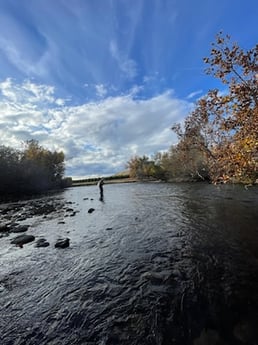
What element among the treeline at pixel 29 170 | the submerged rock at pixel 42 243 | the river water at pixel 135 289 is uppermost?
the treeline at pixel 29 170

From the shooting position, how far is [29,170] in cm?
5756

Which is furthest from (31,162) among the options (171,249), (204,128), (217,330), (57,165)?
(217,330)

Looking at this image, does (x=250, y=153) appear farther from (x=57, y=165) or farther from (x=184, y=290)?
(x=57, y=165)

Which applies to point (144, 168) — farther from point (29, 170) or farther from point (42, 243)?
point (42, 243)

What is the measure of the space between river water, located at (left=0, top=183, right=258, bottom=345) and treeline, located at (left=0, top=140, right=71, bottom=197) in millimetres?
41577

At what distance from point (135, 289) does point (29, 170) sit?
57552mm

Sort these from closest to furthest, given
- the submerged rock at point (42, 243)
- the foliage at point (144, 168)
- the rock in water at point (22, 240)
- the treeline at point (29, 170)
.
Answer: the submerged rock at point (42, 243)
the rock in water at point (22, 240)
the treeline at point (29, 170)
the foliage at point (144, 168)

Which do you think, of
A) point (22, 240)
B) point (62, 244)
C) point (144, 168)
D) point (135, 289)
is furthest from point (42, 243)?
point (144, 168)

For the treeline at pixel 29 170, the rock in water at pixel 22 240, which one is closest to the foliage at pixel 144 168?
the treeline at pixel 29 170

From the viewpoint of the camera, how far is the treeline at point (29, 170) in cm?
4951

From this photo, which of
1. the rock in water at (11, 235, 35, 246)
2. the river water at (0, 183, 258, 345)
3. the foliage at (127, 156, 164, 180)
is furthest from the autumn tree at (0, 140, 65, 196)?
the river water at (0, 183, 258, 345)

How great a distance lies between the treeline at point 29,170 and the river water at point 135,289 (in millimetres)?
41577

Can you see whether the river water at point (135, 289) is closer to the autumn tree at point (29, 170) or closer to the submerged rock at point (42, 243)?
the submerged rock at point (42, 243)

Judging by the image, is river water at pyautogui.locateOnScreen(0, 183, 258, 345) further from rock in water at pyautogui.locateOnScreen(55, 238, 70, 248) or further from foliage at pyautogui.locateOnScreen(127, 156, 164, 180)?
foliage at pyautogui.locateOnScreen(127, 156, 164, 180)
